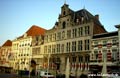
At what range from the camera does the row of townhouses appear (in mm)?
41219

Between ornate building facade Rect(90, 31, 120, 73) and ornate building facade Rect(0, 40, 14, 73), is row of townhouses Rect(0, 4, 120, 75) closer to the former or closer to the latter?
ornate building facade Rect(90, 31, 120, 73)

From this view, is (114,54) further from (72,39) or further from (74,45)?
(72,39)

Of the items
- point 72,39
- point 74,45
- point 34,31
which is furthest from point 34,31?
point 74,45

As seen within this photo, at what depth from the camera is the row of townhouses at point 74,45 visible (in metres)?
41.2

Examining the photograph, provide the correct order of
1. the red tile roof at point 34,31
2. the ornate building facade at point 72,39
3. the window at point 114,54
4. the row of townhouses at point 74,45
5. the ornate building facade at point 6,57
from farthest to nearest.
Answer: the ornate building facade at point 6,57 → the red tile roof at point 34,31 → the ornate building facade at point 72,39 → the row of townhouses at point 74,45 → the window at point 114,54

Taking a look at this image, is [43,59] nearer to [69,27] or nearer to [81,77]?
[69,27]

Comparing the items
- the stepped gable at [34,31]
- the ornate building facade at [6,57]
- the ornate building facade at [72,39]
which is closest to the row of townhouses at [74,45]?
the ornate building facade at [72,39]

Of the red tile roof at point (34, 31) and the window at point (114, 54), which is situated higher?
the red tile roof at point (34, 31)

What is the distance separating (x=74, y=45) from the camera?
50625 millimetres

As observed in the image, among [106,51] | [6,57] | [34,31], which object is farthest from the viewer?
[6,57]

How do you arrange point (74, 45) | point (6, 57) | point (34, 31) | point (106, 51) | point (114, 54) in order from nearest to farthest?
point (114, 54) → point (106, 51) → point (74, 45) → point (34, 31) → point (6, 57)

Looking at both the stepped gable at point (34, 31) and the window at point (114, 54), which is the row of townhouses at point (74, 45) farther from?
the stepped gable at point (34, 31)

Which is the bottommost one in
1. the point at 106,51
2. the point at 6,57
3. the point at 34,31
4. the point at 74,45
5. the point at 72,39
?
the point at 6,57

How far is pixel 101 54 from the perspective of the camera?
42.3 metres
